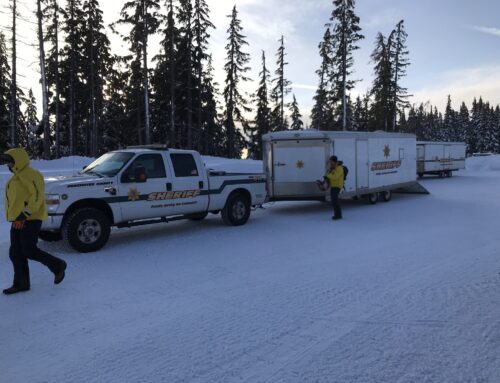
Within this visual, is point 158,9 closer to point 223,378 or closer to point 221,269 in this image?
point 221,269

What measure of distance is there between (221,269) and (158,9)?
28.2 m

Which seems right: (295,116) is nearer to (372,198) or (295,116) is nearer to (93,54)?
(93,54)

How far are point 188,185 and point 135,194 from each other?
143 centimetres

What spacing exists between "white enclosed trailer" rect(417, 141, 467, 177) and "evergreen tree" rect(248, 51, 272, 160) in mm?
23262

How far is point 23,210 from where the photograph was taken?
5.64 metres

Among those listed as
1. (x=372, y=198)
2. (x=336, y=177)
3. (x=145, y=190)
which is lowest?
(x=372, y=198)

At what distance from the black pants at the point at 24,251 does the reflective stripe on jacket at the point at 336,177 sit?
8.63 meters

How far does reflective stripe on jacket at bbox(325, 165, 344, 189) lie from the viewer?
41.8 feet

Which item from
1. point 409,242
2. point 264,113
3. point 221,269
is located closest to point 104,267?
point 221,269

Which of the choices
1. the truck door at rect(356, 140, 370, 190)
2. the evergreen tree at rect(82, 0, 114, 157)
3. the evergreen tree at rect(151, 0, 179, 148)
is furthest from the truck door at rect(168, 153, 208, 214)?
the evergreen tree at rect(82, 0, 114, 157)

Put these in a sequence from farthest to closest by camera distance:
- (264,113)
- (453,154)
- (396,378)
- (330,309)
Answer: (264,113) < (453,154) < (330,309) < (396,378)

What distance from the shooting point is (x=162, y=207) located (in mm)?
9469

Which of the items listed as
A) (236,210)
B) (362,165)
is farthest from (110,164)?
(362,165)

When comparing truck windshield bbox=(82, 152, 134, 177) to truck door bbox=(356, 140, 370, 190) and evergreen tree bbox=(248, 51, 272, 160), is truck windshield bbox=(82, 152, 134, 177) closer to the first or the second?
truck door bbox=(356, 140, 370, 190)
